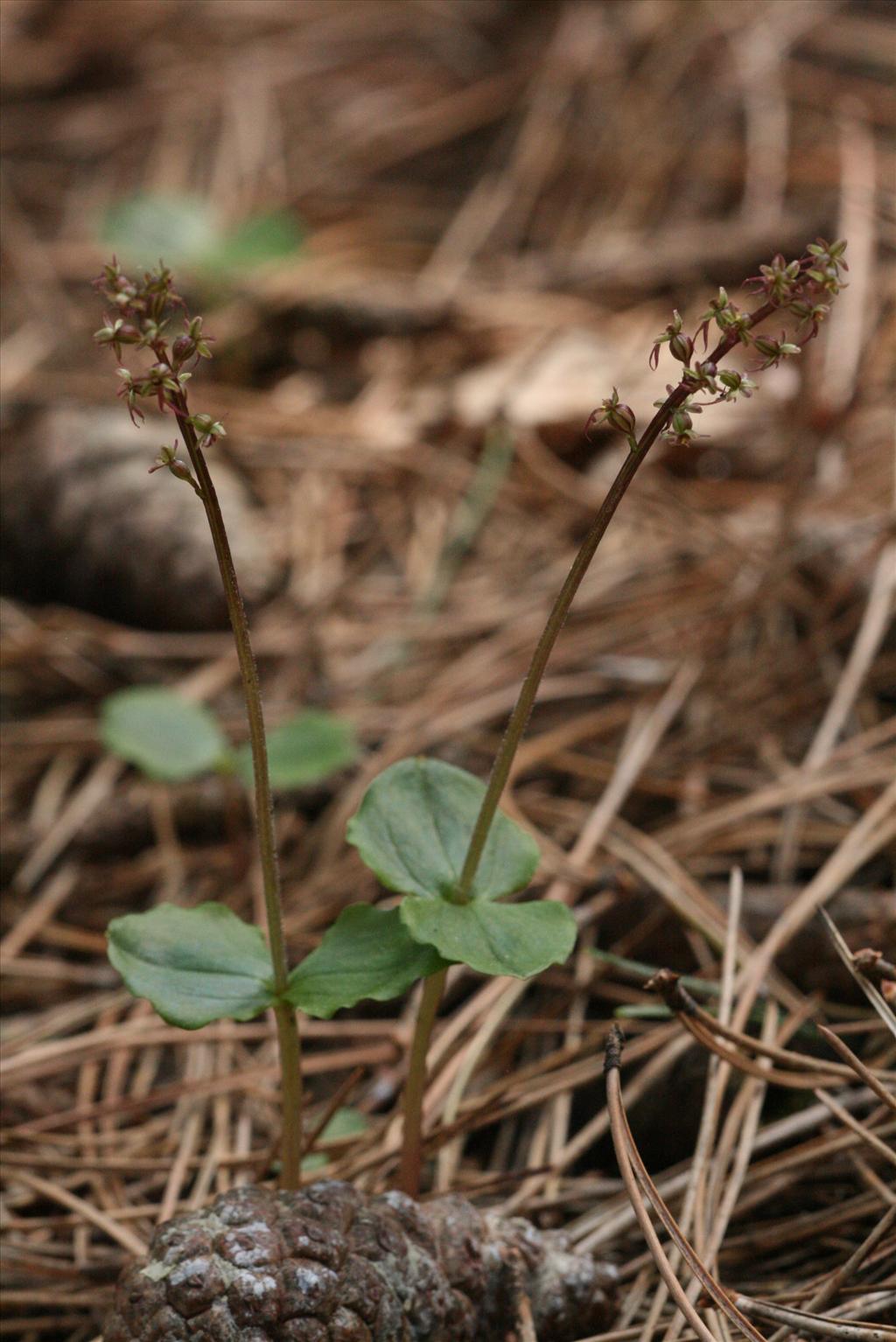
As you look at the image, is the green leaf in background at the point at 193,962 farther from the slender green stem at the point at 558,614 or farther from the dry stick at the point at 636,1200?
the dry stick at the point at 636,1200

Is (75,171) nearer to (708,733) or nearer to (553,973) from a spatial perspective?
(708,733)

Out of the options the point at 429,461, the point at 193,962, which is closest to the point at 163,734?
the point at 193,962

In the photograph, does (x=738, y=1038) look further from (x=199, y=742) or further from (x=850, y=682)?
(x=199, y=742)

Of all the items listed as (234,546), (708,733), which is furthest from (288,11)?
A: (708,733)

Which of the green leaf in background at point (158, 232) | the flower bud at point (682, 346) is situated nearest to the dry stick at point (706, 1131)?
the flower bud at point (682, 346)

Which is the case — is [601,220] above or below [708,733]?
above

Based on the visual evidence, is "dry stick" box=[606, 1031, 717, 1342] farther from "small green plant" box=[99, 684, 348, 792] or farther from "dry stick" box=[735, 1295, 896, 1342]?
"small green plant" box=[99, 684, 348, 792]
